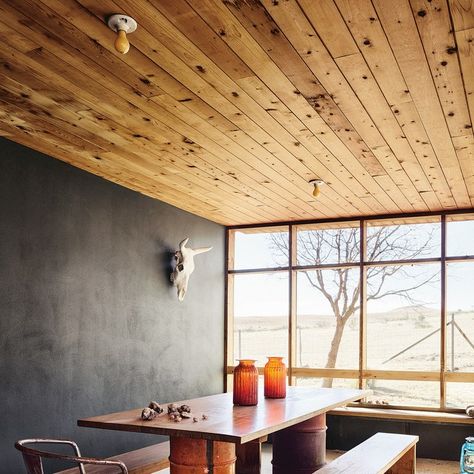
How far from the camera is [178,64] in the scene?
3125mm

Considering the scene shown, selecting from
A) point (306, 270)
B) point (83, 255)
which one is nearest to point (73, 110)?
point (83, 255)

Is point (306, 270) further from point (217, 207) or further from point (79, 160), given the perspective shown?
point (79, 160)

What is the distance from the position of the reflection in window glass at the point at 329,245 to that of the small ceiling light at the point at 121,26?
496 cm

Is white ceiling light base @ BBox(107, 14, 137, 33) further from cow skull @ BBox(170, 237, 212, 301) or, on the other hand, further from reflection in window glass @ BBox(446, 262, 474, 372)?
A: reflection in window glass @ BBox(446, 262, 474, 372)

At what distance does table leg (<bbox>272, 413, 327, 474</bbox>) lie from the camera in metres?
4.70

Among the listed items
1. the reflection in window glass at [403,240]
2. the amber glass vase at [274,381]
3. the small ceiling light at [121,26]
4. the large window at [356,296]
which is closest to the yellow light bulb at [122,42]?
the small ceiling light at [121,26]

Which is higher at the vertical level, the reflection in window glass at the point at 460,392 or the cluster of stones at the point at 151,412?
the cluster of stones at the point at 151,412

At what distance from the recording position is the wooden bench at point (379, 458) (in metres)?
4.02

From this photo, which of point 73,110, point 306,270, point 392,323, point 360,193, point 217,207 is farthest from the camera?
point 392,323

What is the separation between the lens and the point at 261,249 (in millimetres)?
7539

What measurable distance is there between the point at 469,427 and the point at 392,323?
8.89ft

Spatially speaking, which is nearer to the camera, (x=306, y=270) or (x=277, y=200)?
(x=277, y=200)

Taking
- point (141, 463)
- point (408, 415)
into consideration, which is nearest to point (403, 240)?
point (408, 415)

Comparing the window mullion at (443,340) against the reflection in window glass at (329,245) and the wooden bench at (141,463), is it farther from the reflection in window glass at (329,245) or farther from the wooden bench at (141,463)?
the wooden bench at (141,463)
